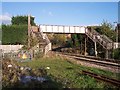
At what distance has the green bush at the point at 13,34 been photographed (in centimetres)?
5188

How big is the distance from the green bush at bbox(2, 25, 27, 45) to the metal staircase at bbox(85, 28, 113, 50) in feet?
37.7

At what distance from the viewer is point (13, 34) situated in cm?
5250

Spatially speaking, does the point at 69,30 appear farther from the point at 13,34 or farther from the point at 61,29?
the point at 13,34

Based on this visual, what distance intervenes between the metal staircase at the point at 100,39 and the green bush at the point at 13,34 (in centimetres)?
1150

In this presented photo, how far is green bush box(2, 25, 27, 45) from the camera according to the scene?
170 feet

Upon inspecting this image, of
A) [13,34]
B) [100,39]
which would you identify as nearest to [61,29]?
[100,39]

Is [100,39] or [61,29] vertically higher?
[61,29]

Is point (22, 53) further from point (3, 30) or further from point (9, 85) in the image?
point (3, 30)

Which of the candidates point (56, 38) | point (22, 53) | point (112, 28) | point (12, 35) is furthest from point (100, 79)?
point (56, 38)

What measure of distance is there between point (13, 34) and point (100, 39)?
16.5m

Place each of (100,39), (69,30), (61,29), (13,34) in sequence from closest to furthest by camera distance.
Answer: (100,39) → (61,29) → (69,30) → (13,34)

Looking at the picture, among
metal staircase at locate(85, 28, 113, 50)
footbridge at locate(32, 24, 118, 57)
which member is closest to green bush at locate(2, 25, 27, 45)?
footbridge at locate(32, 24, 118, 57)

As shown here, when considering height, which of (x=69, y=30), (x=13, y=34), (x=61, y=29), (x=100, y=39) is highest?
(x=61, y=29)

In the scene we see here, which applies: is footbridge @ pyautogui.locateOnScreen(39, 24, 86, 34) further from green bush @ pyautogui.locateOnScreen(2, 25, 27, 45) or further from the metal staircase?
green bush @ pyautogui.locateOnScreen(2, 25, 27, 45)
